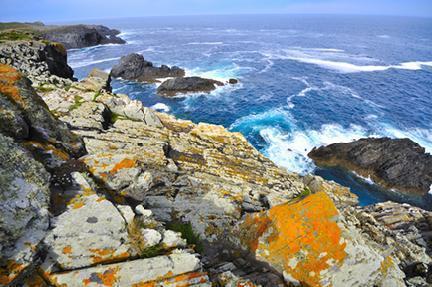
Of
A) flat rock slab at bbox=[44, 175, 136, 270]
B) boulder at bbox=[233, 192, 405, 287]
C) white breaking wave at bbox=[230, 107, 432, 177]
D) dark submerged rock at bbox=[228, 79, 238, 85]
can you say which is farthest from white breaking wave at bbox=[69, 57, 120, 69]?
boulder at bbox=[233, 192, 405, 287]

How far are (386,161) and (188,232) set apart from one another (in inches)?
1549

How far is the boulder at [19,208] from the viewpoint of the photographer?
4.79 metres

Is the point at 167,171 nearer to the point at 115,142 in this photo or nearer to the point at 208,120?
the point at 115,142

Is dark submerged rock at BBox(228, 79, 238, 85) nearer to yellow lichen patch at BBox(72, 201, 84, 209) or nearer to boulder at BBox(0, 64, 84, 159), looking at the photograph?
boulder at BBox(0, 64, 84, 159)

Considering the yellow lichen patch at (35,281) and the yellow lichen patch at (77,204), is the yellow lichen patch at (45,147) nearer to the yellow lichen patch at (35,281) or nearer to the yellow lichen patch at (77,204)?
the yellow lichen patch at (77,204)

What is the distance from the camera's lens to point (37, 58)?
3572 cm

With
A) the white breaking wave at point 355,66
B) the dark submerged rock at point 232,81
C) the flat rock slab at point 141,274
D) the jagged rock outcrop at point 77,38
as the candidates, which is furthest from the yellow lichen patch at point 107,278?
the jagged rock outcrop at point 77,38

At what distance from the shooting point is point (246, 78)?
75500mm

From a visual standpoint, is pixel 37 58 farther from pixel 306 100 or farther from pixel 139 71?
pixel 306 100

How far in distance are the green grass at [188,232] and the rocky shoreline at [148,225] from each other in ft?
0.12

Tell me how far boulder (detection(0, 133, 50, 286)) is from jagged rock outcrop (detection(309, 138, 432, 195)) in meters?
39.8

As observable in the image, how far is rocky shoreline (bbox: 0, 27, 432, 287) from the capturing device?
5.42 metres

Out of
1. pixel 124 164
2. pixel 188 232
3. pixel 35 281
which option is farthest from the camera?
pixel 124 164

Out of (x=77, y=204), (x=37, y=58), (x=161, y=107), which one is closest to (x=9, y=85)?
(x=77, y=204)
